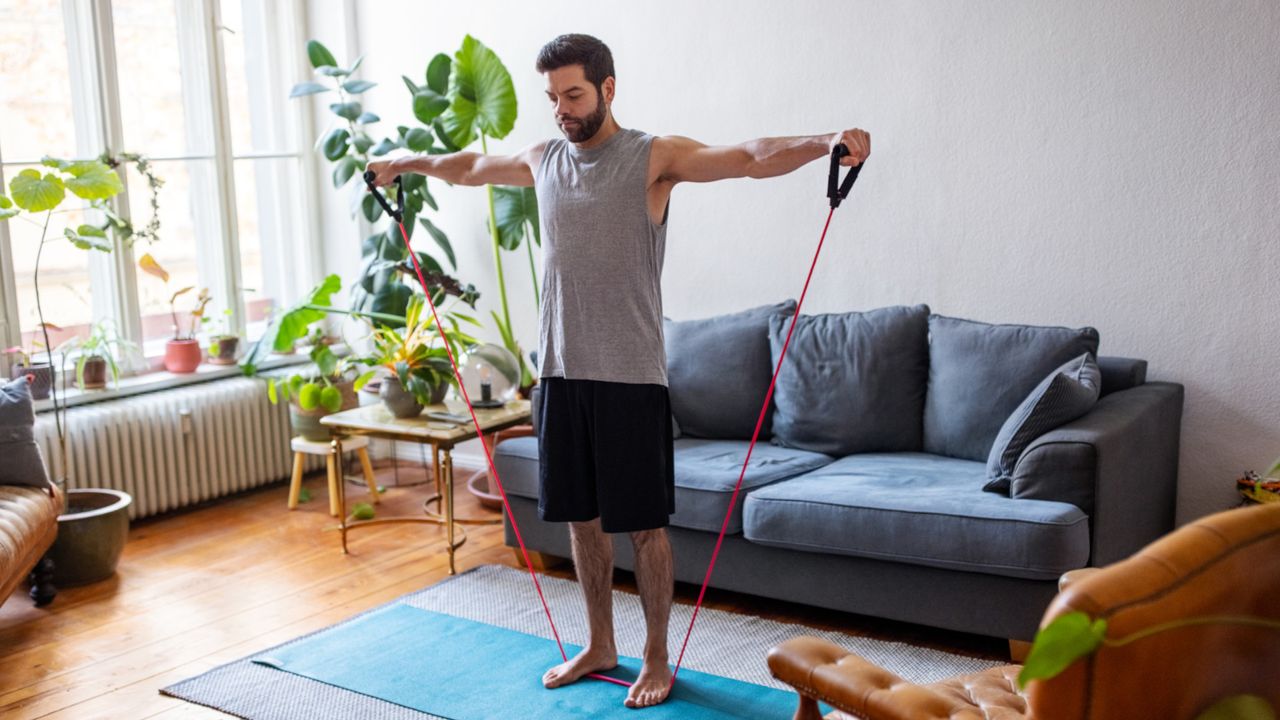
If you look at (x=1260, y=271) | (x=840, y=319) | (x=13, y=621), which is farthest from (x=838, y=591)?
(x=13, y=621)

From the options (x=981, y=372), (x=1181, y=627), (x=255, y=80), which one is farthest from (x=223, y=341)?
(x=1181, y=627)

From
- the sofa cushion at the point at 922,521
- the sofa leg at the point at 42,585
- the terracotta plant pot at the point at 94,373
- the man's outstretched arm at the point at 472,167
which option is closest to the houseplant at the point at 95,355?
A: the terracotta plant pot at the point at 94,373

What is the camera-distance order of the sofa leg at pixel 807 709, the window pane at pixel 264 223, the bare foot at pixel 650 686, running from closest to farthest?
the sofa leg at pixel 807 709 < the bare foot at pixel 650 686 < the window pane at pixel 264 223

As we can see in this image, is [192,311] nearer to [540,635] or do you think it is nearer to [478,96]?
[478,96]

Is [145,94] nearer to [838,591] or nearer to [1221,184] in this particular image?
[838,591]

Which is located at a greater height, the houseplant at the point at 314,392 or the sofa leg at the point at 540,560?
the houseplant at the point at 314,392

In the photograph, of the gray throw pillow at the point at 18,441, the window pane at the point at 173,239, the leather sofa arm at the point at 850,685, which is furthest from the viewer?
the window pane at the point at 173,239

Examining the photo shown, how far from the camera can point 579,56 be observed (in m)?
2.64

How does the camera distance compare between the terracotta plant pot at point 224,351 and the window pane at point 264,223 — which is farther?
the window pane at point 264,223

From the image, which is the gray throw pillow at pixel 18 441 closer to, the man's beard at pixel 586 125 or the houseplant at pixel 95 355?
the houseplant at pixel 95 355

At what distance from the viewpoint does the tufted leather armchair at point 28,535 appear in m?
3.18

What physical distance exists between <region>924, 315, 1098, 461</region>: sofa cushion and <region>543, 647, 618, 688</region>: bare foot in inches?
51.5

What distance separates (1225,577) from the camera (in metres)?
1.28

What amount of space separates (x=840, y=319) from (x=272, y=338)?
2.27 m
